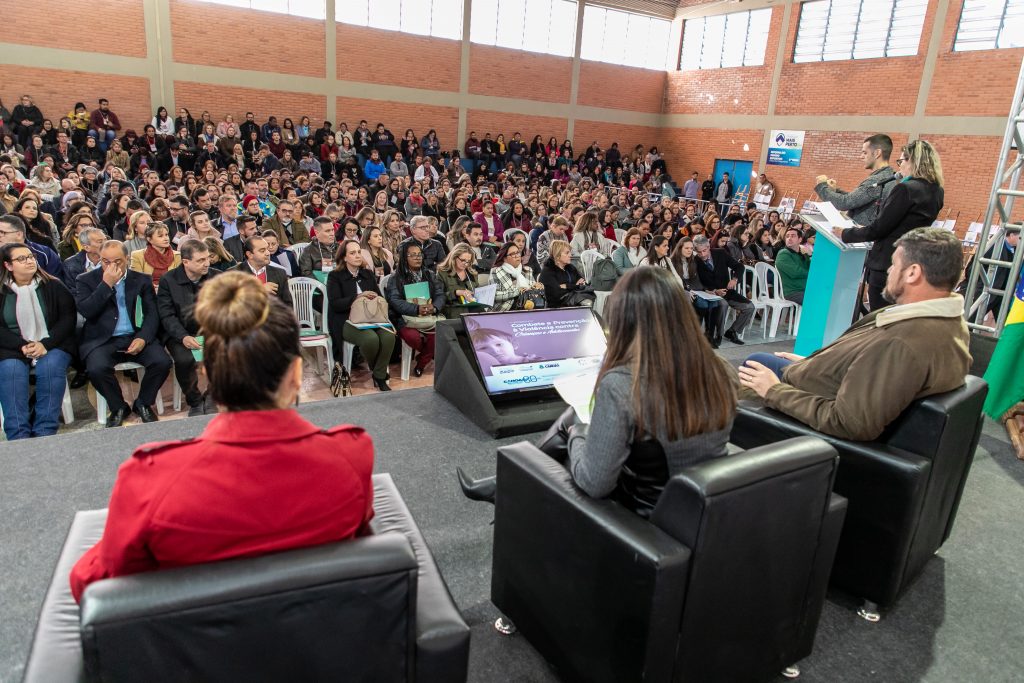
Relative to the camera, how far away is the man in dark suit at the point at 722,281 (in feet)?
21.5

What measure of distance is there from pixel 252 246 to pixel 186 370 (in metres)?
1.00

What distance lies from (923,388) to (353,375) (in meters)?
3.93

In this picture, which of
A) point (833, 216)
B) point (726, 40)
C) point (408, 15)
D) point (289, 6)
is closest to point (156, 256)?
point (833, 216)

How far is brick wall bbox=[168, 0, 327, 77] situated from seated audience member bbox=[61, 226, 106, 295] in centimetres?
1033

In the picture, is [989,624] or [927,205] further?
[927,205]

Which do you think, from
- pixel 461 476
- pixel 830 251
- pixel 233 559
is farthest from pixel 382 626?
pixel 830 251

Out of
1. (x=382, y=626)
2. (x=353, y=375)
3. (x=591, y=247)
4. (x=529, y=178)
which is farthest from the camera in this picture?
(x=529, y=178)

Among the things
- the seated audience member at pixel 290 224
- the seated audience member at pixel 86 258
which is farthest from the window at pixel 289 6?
the seated audience member at pixel 86 258

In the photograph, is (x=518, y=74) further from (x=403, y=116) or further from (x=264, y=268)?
(x=264, y=268)

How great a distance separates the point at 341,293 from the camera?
4789mm

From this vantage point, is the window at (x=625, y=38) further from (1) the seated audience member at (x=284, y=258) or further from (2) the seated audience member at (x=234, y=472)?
(2) the seated audience member at (x=234, y=472)

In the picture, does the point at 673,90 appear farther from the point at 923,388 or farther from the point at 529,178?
the point at 923,388

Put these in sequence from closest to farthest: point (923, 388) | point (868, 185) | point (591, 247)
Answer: point (923, 388)
point (868, 185)
point (591, 247)

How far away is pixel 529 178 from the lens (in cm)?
1582
